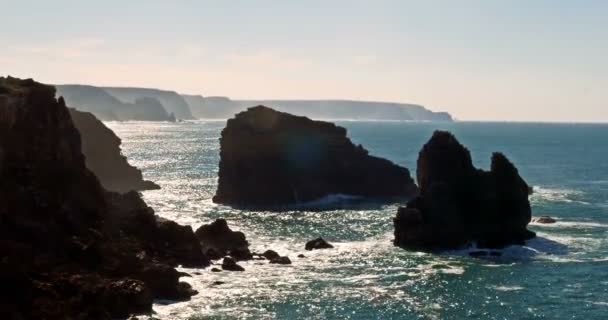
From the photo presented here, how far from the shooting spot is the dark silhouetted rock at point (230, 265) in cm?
7594

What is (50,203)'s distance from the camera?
208 ft

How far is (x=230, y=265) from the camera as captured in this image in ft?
250

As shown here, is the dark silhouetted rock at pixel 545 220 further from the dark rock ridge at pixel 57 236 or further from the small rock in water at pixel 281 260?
the dark rock ridge at pixel 57 236

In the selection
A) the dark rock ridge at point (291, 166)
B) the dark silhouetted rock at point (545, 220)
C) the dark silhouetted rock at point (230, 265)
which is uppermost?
the dark rock ridge at point (291, 166)

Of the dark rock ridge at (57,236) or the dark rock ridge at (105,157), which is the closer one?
the dark rock ridge at (57,236)

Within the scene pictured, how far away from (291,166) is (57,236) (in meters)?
72.2

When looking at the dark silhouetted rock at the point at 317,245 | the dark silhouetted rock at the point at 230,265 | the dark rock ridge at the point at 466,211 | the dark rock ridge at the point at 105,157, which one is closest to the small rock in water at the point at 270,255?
the dark silhouetted rock at the point at 230,265

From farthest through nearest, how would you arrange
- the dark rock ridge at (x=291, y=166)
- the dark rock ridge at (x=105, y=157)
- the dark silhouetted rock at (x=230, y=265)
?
1. the dark rock ridge at (x=105, y=157)
2. the dark rock ridge at (x=291, y=166)
3. the dark silhouetted rock at (x=230, y=265)

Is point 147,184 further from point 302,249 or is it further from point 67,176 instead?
point 67,176

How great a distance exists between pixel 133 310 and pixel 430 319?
971 inches

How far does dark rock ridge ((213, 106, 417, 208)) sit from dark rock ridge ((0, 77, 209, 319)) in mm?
53620

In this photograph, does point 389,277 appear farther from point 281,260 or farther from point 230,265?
point 230,265

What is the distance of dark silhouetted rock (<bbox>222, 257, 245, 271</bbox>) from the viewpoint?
2990 inches

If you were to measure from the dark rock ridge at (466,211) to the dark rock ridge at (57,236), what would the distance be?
1220 inches
